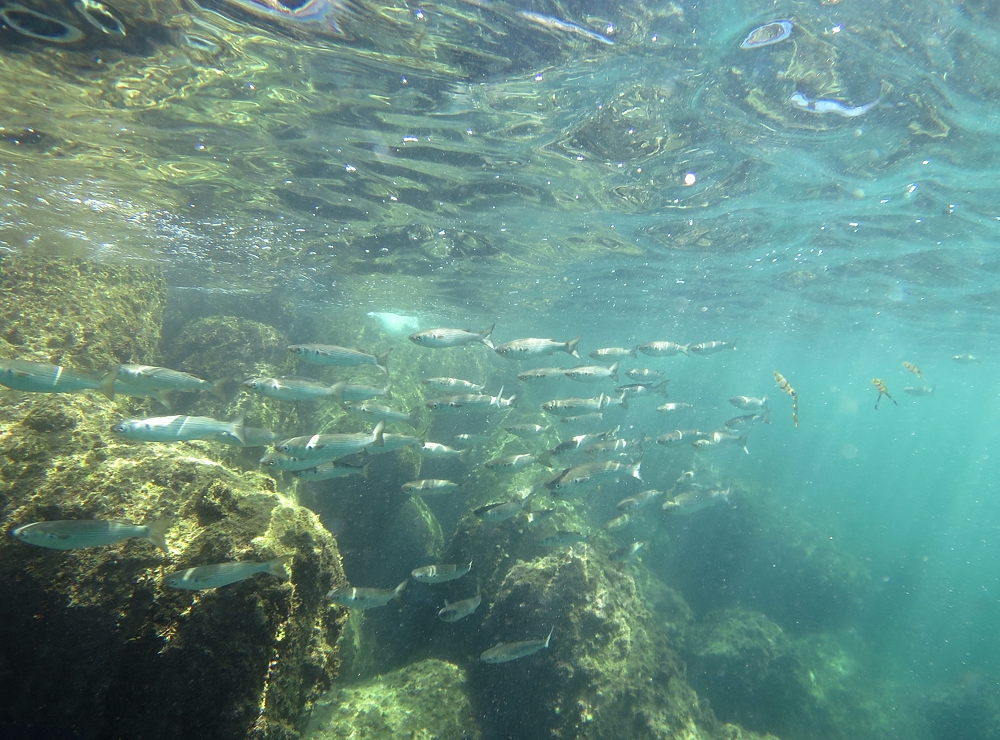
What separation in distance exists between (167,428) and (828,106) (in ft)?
45.8

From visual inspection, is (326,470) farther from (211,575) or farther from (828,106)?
(828,106)

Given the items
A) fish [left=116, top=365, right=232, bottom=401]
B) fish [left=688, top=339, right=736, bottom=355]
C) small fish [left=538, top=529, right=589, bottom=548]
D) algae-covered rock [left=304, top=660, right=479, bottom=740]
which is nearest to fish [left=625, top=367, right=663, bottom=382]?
fish [left=688, top=339, right=736, bottom=355]

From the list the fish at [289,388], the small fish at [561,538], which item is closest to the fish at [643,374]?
the small fish at [561,538]

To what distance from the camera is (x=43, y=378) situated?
485cm

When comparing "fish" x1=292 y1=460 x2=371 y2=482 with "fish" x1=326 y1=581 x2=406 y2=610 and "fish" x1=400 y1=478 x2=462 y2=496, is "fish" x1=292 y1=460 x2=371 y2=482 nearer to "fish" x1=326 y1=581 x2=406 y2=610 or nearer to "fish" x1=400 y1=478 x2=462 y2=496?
"fish" x1=400 y1=478 x2=462 y2=496

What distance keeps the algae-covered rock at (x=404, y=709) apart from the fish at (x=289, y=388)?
4.94m

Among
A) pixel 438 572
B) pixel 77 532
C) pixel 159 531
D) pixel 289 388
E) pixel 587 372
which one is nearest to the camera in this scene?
pixel 77 532

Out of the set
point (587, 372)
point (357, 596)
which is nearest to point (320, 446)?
point (357, 596)

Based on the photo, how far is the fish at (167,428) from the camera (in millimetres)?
5055

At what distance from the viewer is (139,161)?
1141 cm

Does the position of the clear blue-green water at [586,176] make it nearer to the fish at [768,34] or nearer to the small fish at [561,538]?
the fish at [768,34]

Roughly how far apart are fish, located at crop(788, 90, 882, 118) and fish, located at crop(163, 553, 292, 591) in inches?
510

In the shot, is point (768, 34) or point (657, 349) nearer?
point (768, 34)

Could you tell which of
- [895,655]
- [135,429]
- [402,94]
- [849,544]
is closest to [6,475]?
[135,429]
